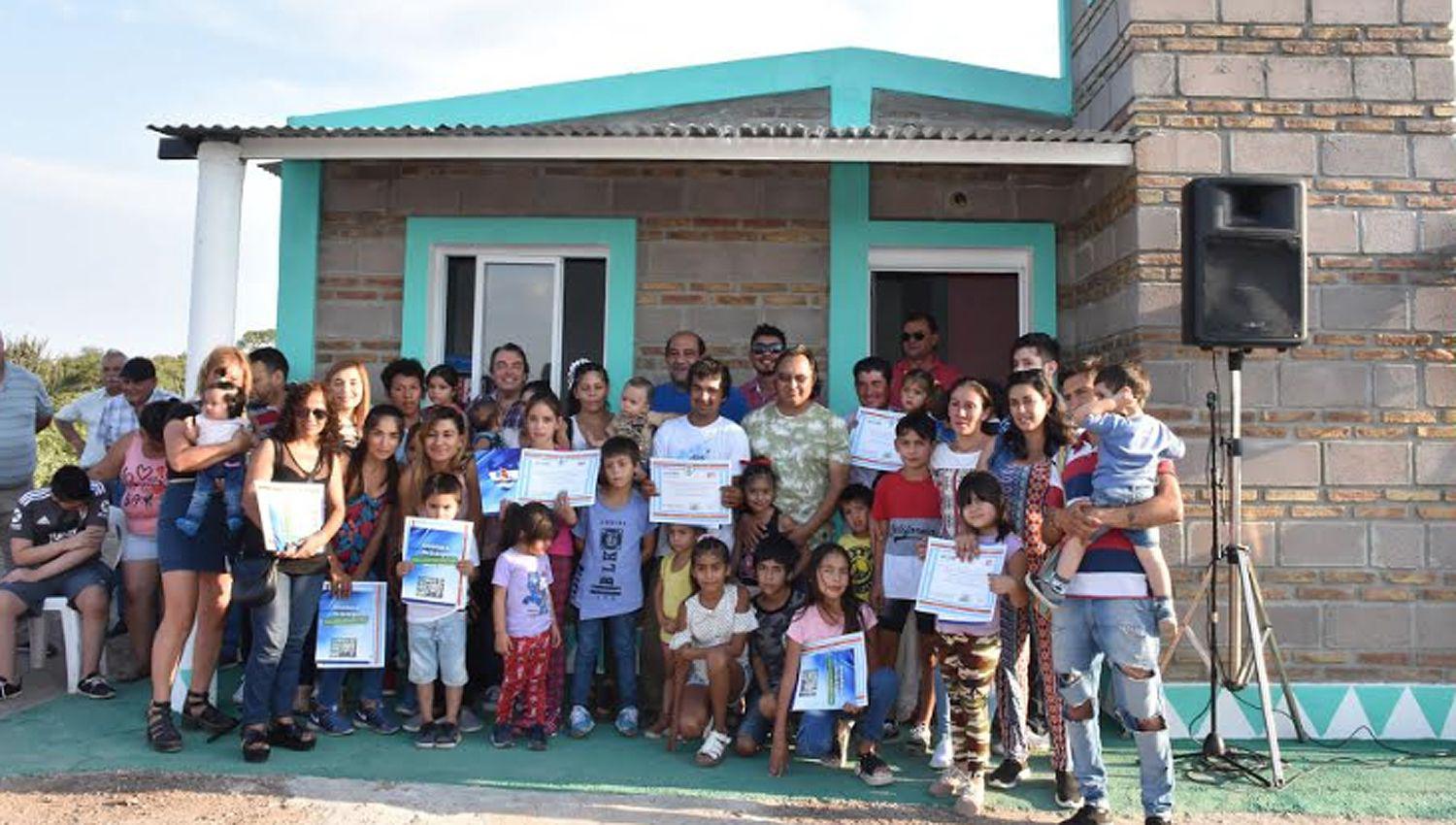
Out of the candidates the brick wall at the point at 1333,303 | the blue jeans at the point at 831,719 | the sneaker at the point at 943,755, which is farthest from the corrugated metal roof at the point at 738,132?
the sneaker at the point at 943,755

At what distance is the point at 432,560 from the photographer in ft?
16.4

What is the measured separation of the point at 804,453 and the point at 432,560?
1.86 metres

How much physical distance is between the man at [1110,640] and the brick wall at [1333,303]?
5.32 feet

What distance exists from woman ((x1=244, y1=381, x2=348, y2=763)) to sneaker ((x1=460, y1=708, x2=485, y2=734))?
2.29 ft

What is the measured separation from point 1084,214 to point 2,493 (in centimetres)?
713

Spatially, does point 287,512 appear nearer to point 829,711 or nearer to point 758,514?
point 758,514

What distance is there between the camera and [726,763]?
15.8 ft

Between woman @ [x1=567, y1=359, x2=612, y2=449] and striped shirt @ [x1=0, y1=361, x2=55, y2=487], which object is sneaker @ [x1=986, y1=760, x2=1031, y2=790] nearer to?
woman @ [x1=567, y1=359, x2=612, y2=449]

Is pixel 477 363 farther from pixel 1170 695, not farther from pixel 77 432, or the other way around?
pixel 1170 695

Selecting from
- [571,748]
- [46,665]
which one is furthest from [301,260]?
[571,748]

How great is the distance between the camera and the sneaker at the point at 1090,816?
4.11m

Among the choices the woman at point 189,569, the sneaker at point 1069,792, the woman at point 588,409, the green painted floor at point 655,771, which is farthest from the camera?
the woman at point 588,409

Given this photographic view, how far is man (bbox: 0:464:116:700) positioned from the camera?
5934 millimetres

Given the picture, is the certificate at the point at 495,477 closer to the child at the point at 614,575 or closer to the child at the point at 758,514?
the child at the point at 614,575
